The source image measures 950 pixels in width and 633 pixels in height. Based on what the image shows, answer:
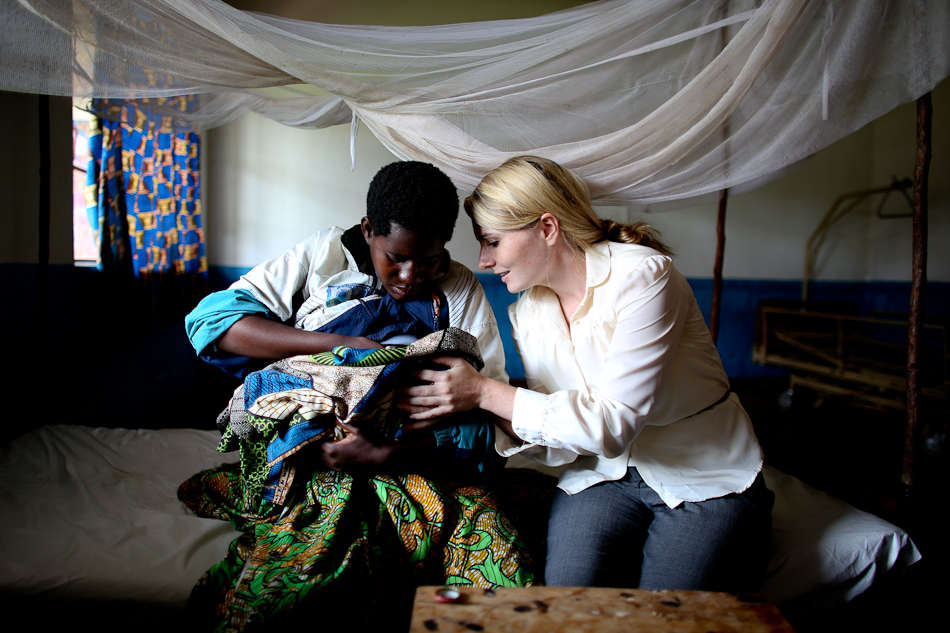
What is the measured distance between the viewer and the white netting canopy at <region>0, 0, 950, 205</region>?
4.25ft

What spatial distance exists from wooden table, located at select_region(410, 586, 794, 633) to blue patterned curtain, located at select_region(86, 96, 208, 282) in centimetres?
192

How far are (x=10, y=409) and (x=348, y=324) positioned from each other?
1492 mm

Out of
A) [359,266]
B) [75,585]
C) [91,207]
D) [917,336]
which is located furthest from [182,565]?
[917,336]

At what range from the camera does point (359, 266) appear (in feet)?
4.59

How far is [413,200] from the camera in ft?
4.03

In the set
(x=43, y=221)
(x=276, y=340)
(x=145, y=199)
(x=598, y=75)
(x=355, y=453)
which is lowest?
(x=355, y=453)

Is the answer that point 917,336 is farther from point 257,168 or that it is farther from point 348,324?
point 257,168

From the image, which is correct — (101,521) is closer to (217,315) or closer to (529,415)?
(217,315)

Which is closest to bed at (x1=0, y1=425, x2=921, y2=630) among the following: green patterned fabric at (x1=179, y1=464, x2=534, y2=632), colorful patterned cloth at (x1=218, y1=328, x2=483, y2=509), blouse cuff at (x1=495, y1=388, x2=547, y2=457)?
green patterned fabric at (x1=179, y1=464, x2=534, y2=632)

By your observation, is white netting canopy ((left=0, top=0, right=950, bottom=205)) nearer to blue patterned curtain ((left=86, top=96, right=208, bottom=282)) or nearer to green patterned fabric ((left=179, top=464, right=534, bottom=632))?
blue patterned curtain ((left=86, top=96, right=208, bottom=282))

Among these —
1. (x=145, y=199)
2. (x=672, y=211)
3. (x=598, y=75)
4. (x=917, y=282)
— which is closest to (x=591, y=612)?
(x=598, y=75)

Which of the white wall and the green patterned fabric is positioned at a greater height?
the white wall

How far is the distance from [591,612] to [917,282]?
68.5 inches

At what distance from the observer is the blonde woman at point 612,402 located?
1.09 metres
